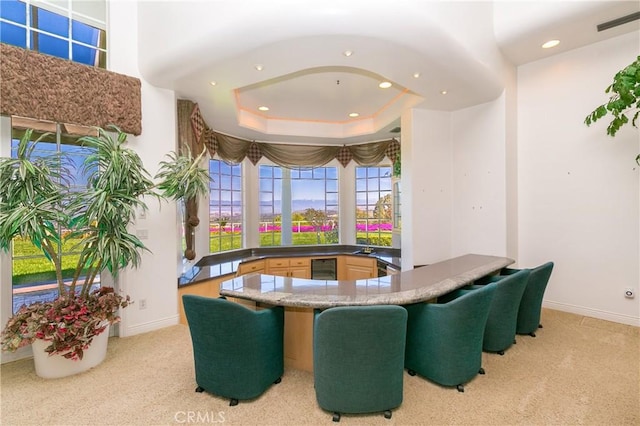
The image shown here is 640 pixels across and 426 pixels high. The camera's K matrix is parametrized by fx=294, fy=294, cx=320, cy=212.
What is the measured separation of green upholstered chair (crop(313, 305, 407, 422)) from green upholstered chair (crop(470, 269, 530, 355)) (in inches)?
43.1

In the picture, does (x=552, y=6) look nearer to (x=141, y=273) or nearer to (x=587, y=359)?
(x=587, y=359)

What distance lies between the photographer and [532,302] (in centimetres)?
288

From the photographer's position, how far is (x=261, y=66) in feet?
9.05

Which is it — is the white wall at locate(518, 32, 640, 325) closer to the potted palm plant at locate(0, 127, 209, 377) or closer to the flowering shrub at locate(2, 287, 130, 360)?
the potted palm plant at locate(0, 127, 209, 377)

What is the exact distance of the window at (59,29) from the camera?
8.43 ft

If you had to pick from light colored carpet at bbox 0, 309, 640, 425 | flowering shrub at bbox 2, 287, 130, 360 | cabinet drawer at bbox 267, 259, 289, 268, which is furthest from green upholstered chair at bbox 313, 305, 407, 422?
cabinet drawer at bbox 267, 259, 289, 268

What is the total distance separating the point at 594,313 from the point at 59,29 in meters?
6.28

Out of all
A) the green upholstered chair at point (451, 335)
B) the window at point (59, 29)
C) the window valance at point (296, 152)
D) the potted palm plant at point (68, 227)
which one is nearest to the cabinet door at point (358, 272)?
the window valance at point (296, 152)

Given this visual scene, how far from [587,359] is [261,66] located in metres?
3.84

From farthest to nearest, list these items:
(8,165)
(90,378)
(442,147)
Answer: (442,147), (90,378), (8,165)

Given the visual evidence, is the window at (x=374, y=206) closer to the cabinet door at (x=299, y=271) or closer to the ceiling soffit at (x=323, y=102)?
the ceiling soffit at (x=323, y=102)

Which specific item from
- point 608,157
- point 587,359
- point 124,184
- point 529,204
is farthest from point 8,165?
point 608,157

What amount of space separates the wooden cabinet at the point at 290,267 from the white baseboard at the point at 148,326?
6.37ft

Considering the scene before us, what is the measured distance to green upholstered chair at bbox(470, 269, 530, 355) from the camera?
2436mm
